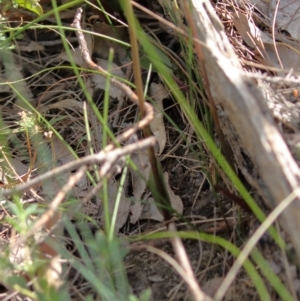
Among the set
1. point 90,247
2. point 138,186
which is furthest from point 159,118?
point 90,247

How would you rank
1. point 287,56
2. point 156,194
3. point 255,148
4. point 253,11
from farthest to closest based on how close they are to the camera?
1. point 253,11
2. point 287,56
3. point 156,194
4. point 255,148

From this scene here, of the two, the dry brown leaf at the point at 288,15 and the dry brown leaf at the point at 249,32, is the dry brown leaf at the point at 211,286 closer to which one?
the dry brown leaf at the point at 249,32

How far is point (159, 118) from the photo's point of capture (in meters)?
1.74

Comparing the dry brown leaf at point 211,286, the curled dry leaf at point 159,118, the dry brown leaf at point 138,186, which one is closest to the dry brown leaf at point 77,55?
the curled dry leaf at point 159,118

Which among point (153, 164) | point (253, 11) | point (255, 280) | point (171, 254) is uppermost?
point (253, 11)

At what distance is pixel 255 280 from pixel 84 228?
0.52 m

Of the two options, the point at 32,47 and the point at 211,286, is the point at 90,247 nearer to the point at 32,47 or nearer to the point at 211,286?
the point at 211,286

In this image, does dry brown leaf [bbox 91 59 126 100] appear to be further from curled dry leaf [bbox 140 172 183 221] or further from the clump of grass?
curled dry leaf [bbox 140 172 183 221]

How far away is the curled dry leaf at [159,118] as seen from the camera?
1.69m

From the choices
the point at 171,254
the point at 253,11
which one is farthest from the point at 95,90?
the point at 171,254

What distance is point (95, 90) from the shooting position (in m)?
1.94

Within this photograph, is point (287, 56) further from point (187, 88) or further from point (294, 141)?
point (294, 141)

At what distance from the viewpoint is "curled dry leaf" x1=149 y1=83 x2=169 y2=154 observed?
66.7 inches

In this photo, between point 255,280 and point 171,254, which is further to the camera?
point 171,254
